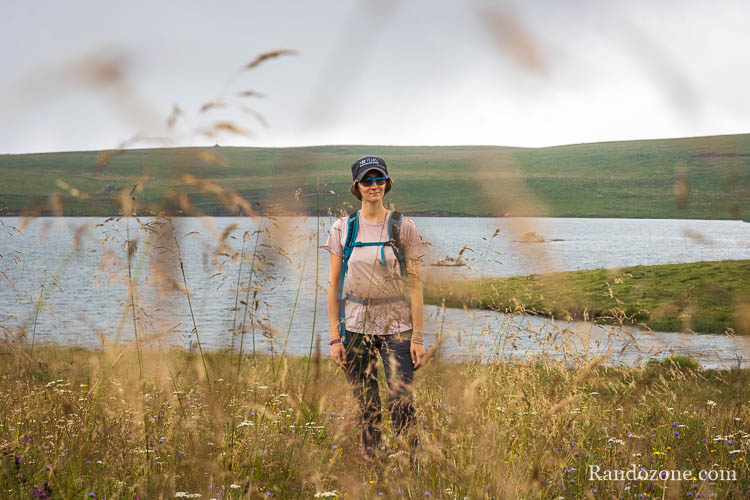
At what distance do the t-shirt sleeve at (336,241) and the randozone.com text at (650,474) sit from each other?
2.17m

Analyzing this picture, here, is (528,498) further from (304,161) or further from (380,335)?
(304,161)

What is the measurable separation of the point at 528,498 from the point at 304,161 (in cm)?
232

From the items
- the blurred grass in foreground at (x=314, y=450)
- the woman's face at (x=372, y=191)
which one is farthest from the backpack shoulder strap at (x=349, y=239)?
the blurred grass in foreground at (x=314, y=450)

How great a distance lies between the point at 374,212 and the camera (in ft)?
14.9

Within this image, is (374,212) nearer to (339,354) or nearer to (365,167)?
(365,167)

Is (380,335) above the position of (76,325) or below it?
below

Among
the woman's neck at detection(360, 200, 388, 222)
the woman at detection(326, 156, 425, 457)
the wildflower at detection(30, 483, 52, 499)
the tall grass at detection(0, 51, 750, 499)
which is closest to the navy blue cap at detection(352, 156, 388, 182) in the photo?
the woman at detection(326, 156, 425, 457)

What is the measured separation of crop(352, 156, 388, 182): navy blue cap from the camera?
4445 millimetres

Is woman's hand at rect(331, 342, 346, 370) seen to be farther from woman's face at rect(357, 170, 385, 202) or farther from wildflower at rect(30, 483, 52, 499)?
wildflower at rect(30, 483, 52, 499)

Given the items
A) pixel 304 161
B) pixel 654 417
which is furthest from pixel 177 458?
pixel 654 417

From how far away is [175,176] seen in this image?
5.38 ft

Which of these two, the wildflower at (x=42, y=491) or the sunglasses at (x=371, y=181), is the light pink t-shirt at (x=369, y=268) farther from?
the wildflower at (x=42, y=491)

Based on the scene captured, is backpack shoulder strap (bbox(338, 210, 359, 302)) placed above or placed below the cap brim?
below

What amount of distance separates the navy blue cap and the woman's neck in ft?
0.67
